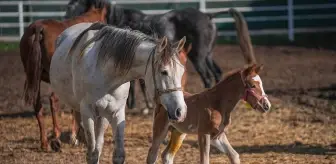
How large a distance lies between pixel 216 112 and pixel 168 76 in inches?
55.0

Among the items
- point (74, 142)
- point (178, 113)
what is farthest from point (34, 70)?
point (178, 113)

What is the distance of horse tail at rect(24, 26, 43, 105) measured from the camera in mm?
9367

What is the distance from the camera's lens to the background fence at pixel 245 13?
21672mm

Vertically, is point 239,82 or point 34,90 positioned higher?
point 239,82

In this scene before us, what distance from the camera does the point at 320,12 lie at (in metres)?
22.5

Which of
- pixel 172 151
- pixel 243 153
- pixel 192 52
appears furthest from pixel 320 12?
pixel 172 151

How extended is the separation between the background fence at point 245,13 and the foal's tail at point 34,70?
1186 cm

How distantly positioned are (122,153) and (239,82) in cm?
139

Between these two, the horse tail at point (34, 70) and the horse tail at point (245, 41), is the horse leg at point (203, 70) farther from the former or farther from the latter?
the horse tail at point (34, 70)

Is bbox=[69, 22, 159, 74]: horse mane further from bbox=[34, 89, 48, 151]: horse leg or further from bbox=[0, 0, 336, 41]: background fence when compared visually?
bbox=[0, 0, 336, 41]: background fence

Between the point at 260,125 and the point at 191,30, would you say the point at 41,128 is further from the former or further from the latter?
the point at 191,30

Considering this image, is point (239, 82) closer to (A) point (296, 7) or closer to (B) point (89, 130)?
(B) point (89, 130)

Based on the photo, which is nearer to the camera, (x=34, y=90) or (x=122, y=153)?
(x=122, y=153)

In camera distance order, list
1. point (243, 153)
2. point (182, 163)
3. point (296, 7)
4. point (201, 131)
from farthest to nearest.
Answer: point (296, 7) → point (243, 153) → point (182, 163) → point (201, 131)
